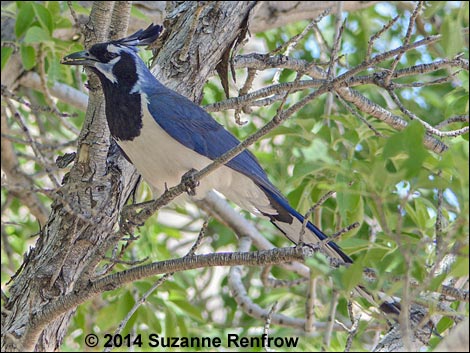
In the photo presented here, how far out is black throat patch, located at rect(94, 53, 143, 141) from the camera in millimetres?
3572

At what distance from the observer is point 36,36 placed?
4.20 meters

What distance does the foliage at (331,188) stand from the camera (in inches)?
81.2

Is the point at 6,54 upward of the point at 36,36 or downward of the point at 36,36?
upward

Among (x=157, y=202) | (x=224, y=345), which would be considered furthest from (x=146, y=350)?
(x=157, y=202)

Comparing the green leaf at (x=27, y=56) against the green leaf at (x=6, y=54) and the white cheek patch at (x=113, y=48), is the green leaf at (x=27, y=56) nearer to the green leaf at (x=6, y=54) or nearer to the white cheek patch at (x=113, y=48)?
the green leaf at (x=6, y=54)

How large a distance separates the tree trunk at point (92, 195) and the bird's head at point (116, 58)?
96mm

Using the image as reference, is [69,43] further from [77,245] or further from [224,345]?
[224,345]

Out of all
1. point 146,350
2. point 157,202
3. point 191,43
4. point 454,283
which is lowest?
point 454,283

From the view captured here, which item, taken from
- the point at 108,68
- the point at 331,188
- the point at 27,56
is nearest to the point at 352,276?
the point at 331,188

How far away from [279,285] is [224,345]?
71 cm

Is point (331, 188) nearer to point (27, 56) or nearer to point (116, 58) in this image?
point (116, 58)

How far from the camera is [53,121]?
21.5ft

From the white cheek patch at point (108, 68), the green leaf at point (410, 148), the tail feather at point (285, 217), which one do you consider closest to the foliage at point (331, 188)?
the green leaf at point (410, 148)

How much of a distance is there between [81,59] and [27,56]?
4.40ft
